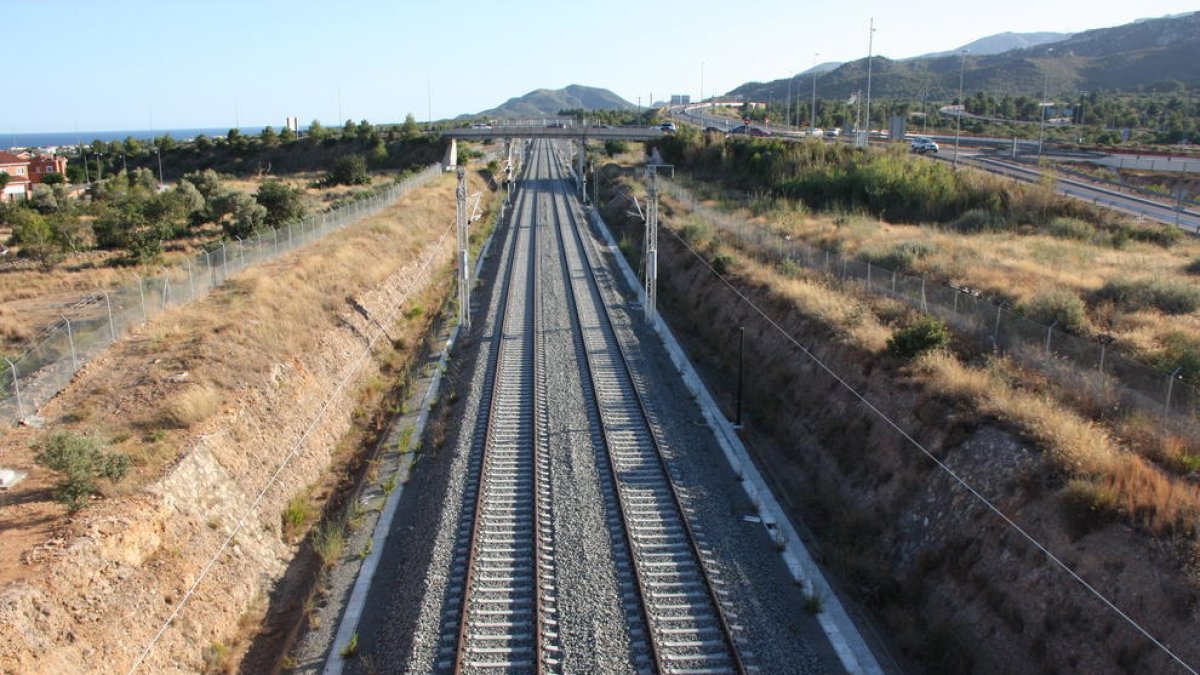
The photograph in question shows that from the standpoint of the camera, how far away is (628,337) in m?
29.9

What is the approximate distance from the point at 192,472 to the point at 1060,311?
19564 mm

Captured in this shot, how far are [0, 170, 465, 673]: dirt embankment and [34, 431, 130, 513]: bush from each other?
34 cm

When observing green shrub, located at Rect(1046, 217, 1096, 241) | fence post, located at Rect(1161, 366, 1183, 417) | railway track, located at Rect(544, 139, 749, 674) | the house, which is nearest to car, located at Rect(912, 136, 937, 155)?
green shrub, located at Rect(1046, 217, 1096, 241)

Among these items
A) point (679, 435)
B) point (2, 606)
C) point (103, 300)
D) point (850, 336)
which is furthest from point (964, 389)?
point (103, 300)

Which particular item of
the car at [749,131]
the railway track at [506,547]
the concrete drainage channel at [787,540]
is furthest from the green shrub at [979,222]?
the car at [749,131]

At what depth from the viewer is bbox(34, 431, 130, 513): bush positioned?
44.8 feet

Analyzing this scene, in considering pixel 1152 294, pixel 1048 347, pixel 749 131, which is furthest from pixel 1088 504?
pixel 749 131

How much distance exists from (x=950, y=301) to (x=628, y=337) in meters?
11.7

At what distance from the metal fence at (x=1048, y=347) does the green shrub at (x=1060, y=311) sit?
64cm

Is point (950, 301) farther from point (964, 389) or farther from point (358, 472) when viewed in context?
point (358, 472)

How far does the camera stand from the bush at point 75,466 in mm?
13648

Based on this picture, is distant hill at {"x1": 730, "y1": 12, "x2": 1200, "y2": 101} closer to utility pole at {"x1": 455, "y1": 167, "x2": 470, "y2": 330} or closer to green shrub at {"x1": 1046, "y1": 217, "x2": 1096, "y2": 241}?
green shrub at {"x1": 1046, "y1": 217, "x2": 1096, "y2": 241}

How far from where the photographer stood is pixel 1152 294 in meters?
21.4

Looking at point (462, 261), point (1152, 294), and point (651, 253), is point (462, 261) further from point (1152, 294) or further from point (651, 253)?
point (1152, 294)
